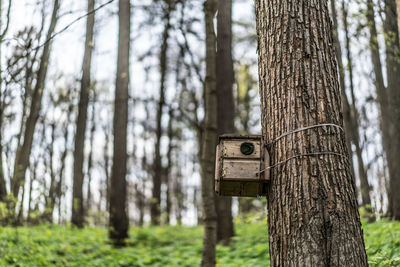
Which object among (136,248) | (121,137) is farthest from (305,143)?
(121,137)

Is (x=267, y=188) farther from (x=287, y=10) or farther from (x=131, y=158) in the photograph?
(x=131, y=158)

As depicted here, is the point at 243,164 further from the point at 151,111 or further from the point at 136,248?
the point at 151,111

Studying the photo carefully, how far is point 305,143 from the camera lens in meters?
2.56

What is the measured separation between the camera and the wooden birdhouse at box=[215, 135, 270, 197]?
8.93 feet

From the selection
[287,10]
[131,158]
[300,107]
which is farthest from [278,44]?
[131,158]

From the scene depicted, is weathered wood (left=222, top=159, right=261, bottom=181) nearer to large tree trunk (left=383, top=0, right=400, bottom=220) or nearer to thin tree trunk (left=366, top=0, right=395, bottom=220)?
large tree trunk (left=383, top=0, right=400, bottom=220)

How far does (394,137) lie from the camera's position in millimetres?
7746

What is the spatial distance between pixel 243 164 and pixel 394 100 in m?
6.29

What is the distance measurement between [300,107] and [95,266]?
5936mm

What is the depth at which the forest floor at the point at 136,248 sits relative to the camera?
612cm

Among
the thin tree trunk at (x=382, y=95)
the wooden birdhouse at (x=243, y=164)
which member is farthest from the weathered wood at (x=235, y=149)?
the thin tree trunk at (x=382, y=95)

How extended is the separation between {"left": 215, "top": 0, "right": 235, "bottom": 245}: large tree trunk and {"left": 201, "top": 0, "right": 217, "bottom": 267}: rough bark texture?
192cm

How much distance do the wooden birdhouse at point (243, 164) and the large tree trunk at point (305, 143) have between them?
8 centimetres

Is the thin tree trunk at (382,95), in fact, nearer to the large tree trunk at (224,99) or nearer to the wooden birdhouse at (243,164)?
the large tree trunk at (224,99)
